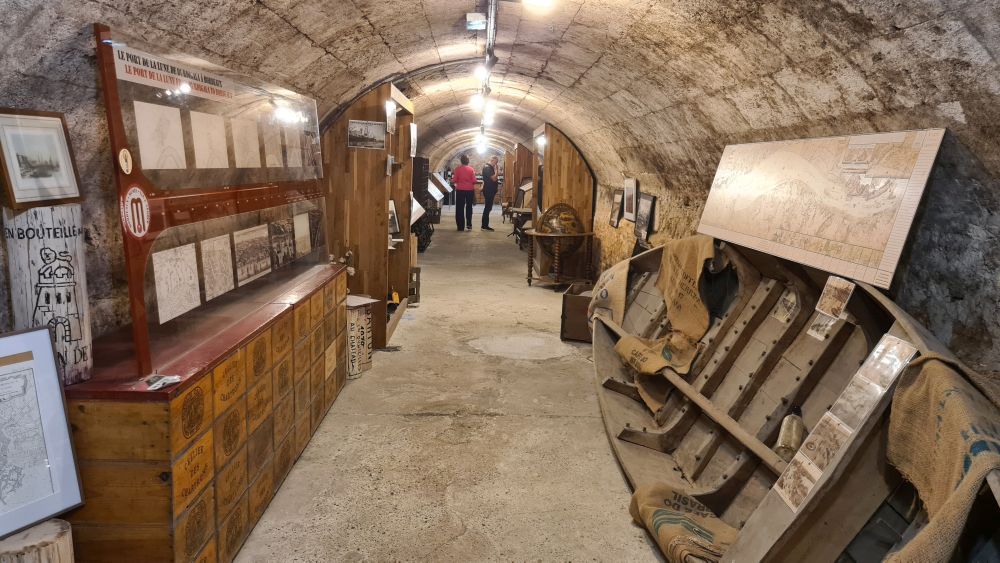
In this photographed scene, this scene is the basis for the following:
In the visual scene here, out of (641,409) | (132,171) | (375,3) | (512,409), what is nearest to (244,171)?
(132,171)

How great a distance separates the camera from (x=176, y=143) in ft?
8.98

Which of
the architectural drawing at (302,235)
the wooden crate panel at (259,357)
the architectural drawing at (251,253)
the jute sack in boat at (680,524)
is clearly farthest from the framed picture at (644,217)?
the wooden crate panel at (259,357)

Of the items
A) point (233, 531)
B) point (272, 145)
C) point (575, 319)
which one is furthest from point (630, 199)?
point (233, 531)

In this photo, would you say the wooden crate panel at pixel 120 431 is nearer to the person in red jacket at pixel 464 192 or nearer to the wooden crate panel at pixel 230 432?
the wooden crate panel at pixel 230 432

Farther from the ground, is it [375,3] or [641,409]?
[375,3]

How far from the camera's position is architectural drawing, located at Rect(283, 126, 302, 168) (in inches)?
168

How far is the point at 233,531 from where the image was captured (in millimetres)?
3029

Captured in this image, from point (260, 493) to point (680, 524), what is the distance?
216 centimetres

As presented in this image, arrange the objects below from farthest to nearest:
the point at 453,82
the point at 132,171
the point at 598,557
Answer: the point at 453,82
the point at 598,557
the point at 132,171

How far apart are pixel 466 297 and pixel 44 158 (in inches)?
273

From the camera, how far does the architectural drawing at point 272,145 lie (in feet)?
12.7

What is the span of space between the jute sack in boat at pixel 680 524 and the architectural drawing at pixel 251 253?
8.11 feet

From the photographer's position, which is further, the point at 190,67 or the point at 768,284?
the point at 768,284

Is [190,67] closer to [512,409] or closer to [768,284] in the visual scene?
[512,409]
